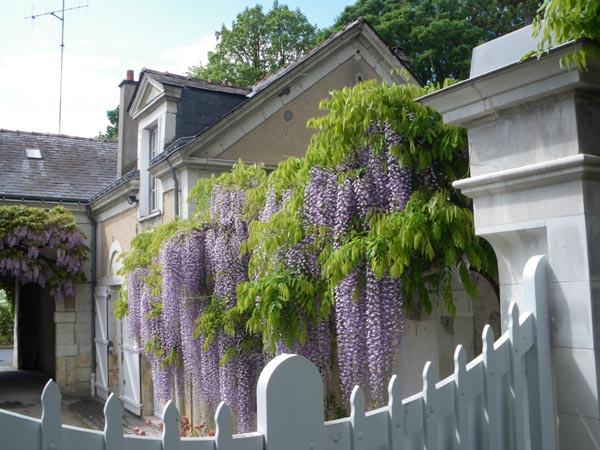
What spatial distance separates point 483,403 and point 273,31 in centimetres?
2290

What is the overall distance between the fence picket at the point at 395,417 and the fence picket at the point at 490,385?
0.43m

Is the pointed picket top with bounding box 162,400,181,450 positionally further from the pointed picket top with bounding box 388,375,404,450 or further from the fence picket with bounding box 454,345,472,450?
the fence picket with bounding box 454,345,472,450

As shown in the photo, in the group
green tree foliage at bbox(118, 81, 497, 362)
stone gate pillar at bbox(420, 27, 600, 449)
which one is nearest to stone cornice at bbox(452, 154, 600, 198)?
stone gate pillar at bbox(420, 27, 600, 449)

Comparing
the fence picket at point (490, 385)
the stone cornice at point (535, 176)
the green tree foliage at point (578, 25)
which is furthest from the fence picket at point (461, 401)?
the green tree foliage at point (578, 25)

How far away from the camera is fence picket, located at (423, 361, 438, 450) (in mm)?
1929

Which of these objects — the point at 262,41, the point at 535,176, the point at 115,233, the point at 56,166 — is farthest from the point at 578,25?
the point at 262,41

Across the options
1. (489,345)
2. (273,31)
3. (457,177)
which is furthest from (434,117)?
(273,31)

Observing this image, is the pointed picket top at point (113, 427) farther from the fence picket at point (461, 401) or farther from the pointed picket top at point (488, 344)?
the pointed picket top at point (488, 344)

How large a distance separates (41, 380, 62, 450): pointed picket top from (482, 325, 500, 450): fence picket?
1.38 meters

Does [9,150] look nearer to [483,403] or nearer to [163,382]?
[163,382]

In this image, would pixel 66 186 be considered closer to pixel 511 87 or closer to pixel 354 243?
pixel 354 243

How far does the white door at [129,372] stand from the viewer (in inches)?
414

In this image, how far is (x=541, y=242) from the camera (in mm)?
2420

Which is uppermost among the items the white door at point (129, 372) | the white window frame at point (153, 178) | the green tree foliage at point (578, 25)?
the white window frame at point (153, 178)
